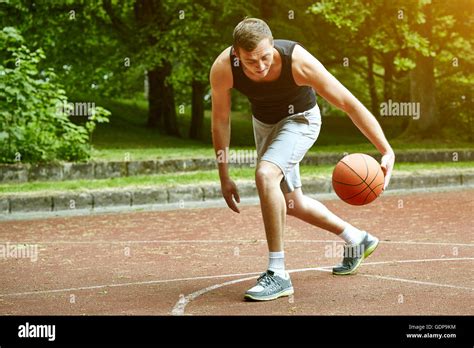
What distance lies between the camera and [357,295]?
6.45 meters

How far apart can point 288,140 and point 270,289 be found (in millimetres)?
1112

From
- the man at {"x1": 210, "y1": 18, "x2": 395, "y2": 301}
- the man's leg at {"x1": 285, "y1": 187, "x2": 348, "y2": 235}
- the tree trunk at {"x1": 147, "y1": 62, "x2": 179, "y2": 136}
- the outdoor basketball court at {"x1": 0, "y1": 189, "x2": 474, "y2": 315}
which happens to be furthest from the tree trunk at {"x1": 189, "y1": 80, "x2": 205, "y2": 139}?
the man at {"x1": 210, "y1": 18, "x2": 395, "y2": 301}

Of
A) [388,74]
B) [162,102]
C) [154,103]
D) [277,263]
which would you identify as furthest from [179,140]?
[277,263]

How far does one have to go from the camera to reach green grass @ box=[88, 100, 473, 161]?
66.3 feet

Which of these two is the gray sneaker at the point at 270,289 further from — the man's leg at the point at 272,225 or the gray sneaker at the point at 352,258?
the gray sneaker at the point at 352,258

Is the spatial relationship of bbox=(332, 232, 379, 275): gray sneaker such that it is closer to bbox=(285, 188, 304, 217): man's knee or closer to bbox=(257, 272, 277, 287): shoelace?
bbox=(285, 188, 304, 217): man's knee

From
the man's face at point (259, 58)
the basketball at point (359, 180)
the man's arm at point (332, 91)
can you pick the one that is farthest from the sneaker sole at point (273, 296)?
the man's face at point (259, 58)

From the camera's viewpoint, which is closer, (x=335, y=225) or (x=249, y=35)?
(x=249, y=35)

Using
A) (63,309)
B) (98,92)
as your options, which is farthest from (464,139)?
(63,309)

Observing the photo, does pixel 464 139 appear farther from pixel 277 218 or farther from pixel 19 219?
pixel 277 218

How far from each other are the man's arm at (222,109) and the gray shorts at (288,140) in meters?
0.26

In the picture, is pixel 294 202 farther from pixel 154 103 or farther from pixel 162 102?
pixel 154 103

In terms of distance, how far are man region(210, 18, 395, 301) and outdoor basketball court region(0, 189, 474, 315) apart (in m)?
0.54

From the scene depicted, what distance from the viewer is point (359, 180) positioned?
22.6 ft
